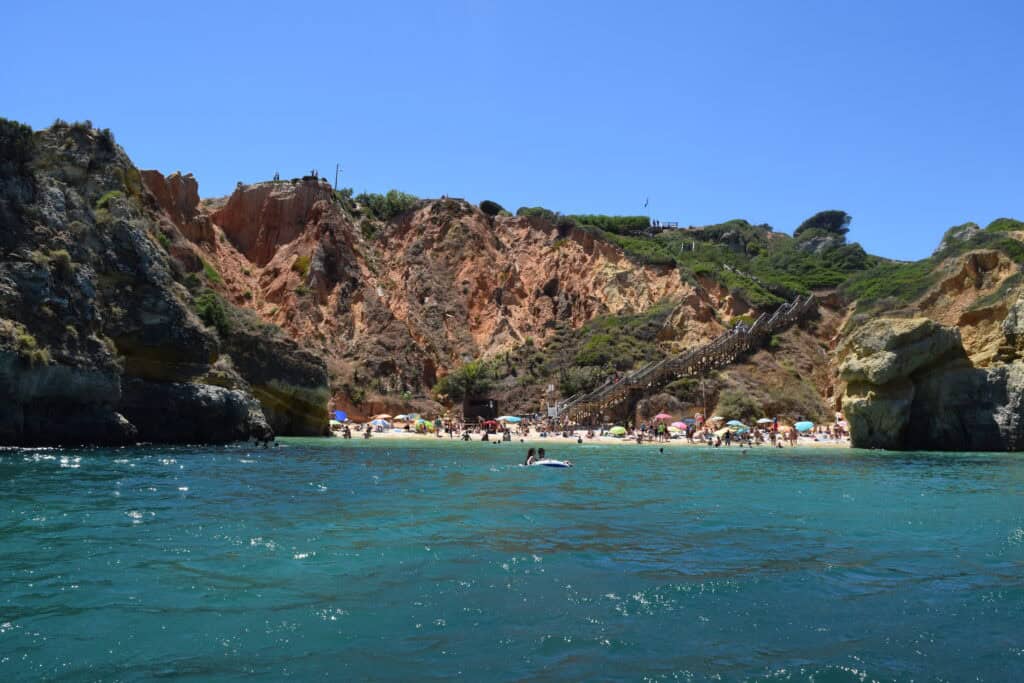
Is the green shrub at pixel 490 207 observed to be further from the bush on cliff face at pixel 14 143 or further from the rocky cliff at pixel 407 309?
the bush on cliff face at pixel 14 143

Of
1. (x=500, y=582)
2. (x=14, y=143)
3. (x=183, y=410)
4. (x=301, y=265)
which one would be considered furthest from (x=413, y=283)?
(x=500, y=582)

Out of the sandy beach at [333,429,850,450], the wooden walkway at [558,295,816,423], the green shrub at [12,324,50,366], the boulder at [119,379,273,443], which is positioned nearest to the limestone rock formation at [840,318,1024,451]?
the sandy beach at [333,429,850,450]

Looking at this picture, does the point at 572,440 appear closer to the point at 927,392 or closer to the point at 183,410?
the point at 927,392

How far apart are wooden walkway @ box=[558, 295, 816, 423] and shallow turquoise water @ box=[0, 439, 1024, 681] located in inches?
1377

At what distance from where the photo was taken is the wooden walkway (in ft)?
184

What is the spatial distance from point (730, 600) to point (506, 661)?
3.50m

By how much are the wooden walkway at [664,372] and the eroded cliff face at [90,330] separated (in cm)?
2334

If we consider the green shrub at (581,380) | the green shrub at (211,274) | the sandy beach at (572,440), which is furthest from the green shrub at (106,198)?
the green shrub at (581,380)

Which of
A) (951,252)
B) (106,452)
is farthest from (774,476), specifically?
(951,252)

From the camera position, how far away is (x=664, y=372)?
56.7 metres

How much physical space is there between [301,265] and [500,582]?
211ft

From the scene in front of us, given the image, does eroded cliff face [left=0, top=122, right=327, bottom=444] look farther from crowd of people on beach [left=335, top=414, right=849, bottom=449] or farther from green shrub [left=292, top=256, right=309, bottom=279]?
green shrub [left=292, top=256, right=309, bottom=279]

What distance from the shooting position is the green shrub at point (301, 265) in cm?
7081

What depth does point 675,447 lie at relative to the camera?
44.1 metres
